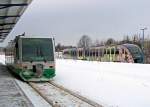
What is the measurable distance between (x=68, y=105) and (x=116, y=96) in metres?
2.96

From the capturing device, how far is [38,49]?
79.7 feet

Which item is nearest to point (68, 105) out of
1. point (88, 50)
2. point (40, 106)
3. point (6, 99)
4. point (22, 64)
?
point (40, 106)

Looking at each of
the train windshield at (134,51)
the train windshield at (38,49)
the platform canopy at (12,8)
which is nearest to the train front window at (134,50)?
the train windshield at (134,51)

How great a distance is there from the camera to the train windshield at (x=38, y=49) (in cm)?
2409

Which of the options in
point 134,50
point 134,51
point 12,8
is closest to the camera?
point 12,8

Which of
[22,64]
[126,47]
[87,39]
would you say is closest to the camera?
[22,64]

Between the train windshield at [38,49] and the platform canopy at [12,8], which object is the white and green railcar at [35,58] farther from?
the platform canopy at [12,8]

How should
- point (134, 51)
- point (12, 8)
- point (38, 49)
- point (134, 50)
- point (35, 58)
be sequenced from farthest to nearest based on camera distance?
point (134, 50), point (134, 51), point (12, 8), point (38, 49), point (35, 58)

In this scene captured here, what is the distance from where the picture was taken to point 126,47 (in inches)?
2067

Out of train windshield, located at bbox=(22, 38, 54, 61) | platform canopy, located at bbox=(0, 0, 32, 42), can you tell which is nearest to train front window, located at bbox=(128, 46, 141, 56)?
platform canopy, located at bbox=(0, 0, 32, 42)

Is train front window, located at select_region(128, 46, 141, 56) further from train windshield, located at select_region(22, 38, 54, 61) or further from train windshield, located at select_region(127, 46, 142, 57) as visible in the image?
train windshield, located at select_region(22, 38, 54, 61)

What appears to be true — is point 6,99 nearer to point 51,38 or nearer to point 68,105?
point 68,105

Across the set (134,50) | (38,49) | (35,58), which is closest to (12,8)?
(38,49)

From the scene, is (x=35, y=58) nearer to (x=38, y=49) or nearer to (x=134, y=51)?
(x=38, y=49)
